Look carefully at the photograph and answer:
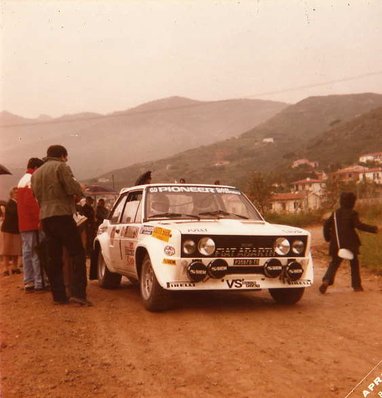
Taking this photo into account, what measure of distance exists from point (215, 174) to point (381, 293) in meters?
97.4

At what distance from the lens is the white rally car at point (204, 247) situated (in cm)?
625

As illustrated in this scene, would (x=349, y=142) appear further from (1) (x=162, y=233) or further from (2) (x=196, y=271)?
(2) (x=196, y=271)

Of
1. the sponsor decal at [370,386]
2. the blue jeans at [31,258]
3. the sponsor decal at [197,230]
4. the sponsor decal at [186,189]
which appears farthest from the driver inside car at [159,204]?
the sponsor decal at [370,386]

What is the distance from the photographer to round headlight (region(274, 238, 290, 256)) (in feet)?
21.7

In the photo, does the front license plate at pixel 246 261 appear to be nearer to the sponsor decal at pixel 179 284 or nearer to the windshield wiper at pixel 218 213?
the sponsor decal at pixel 179 284

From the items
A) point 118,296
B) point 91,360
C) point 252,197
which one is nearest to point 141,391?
point 91,360

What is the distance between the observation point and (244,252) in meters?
6.43

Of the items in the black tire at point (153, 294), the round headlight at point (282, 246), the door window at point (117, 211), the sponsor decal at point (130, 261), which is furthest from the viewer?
the door window at point (117, 211)

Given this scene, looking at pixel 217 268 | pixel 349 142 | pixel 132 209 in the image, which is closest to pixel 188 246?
pixel 217 268

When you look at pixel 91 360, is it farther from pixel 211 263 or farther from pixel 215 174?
pixel 215 174

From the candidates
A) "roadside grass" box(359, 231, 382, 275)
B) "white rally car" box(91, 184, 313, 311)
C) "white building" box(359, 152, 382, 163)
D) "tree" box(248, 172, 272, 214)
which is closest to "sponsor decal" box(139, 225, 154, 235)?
"white rally car" box(91, 184, 313, 311)

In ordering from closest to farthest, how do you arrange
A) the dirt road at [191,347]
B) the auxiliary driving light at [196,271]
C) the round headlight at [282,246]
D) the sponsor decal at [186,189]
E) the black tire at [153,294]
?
the dirt road at [191,347] < the auxiliary driving light at [196,271] < the black tire at [153,294] < the round headlight at [282,246] < the sponsor decal at [186,189]

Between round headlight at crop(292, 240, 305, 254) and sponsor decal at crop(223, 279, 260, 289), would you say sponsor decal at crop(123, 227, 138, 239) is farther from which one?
round headlight at crop(292, 240, 305, 254)

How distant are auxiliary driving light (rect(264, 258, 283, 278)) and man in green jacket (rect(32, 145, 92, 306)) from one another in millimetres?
2177
